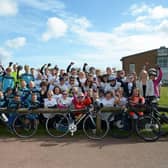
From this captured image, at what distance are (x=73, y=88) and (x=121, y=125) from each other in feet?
6.22

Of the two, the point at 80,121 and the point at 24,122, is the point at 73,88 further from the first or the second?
the point at 24,122

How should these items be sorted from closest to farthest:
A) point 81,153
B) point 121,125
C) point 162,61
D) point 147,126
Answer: point 81,153 < point 147,126 < point 121,125 < point 162,61

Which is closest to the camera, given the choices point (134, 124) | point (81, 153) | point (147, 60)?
point (81, 153)

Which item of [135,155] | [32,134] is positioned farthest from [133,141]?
[32,134]

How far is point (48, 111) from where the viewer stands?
26.9ft

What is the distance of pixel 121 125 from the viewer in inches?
319

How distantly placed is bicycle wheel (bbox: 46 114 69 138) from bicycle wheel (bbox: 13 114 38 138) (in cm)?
41

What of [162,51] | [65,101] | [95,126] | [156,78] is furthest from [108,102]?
[162,51]

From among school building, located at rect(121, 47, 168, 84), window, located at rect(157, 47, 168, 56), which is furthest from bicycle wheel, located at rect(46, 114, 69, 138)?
window, located at rect(157, 47, 168, 56)

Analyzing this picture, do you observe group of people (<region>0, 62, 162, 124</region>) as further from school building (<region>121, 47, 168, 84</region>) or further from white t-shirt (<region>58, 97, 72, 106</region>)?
school building (<region>121, 47, 168, 84</region>)

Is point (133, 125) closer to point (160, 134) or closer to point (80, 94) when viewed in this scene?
point (160, 134)

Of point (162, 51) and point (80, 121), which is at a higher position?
point (162, 51)

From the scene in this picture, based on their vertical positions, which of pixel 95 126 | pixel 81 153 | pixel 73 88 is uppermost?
pixel 73 88

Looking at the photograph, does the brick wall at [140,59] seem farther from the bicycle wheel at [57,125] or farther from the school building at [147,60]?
the bicycle wheel at [57,125]
